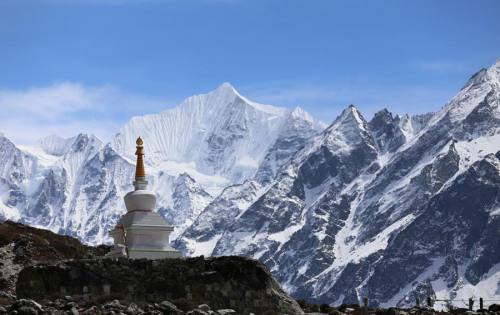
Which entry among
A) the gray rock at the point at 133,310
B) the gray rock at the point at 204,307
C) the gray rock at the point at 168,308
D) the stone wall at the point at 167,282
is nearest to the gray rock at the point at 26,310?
the gray rock at the point at 133,310

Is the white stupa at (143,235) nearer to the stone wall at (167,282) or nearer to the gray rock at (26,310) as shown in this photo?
the stone wall at (167,282)

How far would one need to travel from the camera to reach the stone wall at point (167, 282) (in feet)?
156

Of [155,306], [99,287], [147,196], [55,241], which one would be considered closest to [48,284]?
[99,287]

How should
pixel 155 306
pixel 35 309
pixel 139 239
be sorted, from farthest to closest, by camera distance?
pixel 139 239, pixel 155 306, pixel 35 309

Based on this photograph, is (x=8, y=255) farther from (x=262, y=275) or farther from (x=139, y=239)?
(x=262, y=275)

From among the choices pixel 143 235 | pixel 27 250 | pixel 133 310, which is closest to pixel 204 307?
pixel 133 310

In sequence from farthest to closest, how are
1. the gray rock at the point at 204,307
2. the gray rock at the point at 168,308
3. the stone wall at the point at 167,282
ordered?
the stone wall at the point at 167,282 < the gray rock at the point at 204,307 < the gray rock at the point at 168,308

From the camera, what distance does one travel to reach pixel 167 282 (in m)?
48.2

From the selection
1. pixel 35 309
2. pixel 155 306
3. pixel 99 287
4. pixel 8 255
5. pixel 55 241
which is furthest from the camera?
pixel 55 241

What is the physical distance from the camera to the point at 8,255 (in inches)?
2734

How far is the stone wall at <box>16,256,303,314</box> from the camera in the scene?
47.4 meters

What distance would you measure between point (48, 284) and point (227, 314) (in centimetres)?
702

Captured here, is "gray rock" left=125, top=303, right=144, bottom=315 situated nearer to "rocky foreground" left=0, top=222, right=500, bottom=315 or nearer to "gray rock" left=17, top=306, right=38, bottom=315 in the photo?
"rocky foreground" left=0, top=222, right=500, bottom=315

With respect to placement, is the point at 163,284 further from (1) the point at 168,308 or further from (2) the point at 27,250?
(2) the point at 27,250
